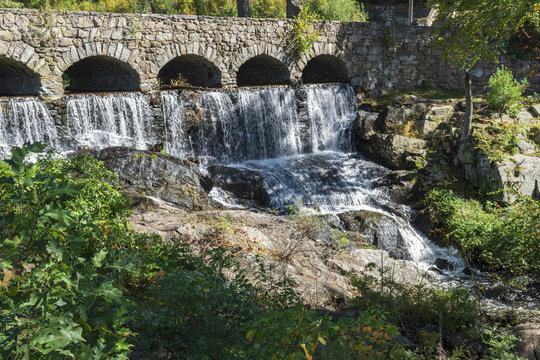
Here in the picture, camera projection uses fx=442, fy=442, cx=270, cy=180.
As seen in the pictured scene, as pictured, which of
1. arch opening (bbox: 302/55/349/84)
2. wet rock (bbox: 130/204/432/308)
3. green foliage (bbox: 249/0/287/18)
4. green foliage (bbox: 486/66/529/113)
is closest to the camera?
wet rock (bbox: 130/204/432/308)

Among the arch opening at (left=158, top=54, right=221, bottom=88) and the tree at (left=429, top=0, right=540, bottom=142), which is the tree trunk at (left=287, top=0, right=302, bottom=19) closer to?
the arch opening at (left=158, top=54, right=221, bottom=88)

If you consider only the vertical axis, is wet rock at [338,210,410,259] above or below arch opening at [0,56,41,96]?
below

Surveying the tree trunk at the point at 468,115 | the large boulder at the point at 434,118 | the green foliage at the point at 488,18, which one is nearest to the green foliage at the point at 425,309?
the green foliage at the point at 488,18

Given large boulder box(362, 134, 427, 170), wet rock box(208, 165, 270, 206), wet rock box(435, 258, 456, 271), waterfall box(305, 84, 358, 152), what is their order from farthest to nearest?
waterfall box(305, 84, 358, 152) → large boulder box(362, 134, 427, 170) → wet rock box(208, 165, 270, 206) → wet rock box(435, 258, 456, 271)

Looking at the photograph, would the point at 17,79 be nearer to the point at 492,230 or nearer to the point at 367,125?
the point at 367,125

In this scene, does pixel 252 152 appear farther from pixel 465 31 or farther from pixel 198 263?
pixel 198 263

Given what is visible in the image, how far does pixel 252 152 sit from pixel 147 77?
3.01 meters

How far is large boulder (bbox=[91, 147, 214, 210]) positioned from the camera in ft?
24.2

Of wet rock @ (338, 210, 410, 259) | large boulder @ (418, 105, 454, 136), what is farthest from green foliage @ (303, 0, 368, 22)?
wet rock @ (338, 210, 410, 259)

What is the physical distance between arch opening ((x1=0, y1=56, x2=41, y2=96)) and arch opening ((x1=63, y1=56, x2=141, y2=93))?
1.03m

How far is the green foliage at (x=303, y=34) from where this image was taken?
38.7ft

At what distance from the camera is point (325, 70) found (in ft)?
45.6

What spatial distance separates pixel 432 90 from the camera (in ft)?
44.5

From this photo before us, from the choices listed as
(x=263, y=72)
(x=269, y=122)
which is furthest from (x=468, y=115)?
(x=263, y=72)
